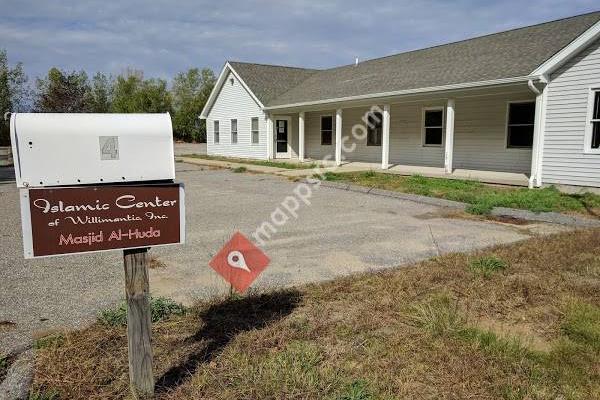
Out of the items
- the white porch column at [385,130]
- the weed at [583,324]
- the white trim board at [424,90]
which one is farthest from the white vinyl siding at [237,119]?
the weed at [583,324]

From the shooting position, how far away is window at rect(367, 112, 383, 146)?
813 inches

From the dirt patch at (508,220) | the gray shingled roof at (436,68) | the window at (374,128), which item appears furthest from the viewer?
the window at (374,128)

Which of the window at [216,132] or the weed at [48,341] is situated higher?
the window at [216,132]

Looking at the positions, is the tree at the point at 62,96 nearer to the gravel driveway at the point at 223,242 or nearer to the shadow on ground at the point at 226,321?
the gravel driveway at the point at 223,242

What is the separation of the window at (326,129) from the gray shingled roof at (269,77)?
3.36 m

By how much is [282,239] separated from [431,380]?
15.3ft

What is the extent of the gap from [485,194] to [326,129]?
1288 centimetres

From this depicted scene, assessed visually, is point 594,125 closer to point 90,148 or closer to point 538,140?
point 538,140

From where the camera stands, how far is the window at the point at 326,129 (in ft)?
75.8

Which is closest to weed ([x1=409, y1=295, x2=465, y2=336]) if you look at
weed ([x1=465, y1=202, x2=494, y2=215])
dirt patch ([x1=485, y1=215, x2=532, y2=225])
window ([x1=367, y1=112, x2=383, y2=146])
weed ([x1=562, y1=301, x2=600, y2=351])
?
weed ([x1=562, y1=301, x2=600, y2=351])

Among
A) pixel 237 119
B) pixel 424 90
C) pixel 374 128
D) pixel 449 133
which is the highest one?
pixel 424 90

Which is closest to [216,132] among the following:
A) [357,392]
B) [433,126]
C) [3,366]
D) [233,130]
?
[233,130]

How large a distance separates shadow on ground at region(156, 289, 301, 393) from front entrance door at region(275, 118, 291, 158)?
68.1 ft

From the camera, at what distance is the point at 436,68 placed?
1764 cm
